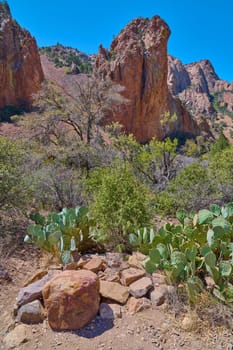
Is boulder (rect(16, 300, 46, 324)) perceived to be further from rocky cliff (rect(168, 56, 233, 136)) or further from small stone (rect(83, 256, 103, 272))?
rocky cliff (rect(168, 56, 233, 136))

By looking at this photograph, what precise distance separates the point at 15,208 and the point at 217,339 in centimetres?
409

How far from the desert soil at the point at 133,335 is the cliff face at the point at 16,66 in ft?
89.6

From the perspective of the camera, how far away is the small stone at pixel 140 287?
2992 millimetres

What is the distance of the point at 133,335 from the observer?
2541 millimetres

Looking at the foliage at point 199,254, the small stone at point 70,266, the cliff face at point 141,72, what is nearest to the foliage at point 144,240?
the foliage at point 199,254

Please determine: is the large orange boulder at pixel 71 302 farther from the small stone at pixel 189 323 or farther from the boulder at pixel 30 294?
the small stone at pixel 189 323

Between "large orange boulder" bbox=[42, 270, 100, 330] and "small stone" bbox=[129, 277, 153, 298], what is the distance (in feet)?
1.56

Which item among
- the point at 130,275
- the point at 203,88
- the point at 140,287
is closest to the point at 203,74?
the point at 203,88

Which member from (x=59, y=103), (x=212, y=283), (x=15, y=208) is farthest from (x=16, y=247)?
(x=59, y=103)

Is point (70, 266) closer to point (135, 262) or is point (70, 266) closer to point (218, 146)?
point (135, 262)

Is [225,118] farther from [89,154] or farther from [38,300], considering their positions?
[38,300]

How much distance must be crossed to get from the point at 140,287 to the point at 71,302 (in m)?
0.82

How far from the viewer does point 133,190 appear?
15.3ft

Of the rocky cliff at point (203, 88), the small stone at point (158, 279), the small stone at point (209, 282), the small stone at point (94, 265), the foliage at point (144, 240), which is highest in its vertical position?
the rocky cliff at point (203, 88)
